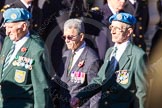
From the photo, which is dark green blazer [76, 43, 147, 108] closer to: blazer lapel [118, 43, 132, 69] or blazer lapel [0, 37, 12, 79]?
blazer lapel [118, 43, 132, 69]

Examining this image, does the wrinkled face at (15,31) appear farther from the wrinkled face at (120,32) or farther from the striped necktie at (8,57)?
the wrinkled face at (120,32)

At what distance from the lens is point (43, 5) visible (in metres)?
9.88

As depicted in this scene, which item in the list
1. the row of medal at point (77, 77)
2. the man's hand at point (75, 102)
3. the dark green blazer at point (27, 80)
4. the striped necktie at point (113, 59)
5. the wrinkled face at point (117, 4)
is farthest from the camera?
the wrinkled face at point (117, 4)

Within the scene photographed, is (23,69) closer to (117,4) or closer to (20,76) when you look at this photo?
(20,76)

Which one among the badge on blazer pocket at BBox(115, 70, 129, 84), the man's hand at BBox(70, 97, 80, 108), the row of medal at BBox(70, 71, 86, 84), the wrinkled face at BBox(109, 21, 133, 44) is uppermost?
the wrinkled face at BBox(109, 21, 133, 44)

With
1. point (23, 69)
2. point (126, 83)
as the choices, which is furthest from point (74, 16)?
point (23, 69)

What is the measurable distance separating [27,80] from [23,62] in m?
0.20

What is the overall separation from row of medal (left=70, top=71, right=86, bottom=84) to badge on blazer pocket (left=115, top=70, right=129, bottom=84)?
56cm

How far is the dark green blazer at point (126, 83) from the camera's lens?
739cm

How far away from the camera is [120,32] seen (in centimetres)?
766

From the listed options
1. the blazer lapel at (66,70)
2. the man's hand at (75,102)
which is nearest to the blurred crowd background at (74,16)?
the blazer lapel at (66,70)

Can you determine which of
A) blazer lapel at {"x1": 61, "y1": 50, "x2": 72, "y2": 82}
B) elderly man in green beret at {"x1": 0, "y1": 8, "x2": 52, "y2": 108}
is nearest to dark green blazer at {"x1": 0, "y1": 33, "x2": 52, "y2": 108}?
elderly man in green beret at {"x1": 0, "y1": 8, "x2": 52, "y2": 108}

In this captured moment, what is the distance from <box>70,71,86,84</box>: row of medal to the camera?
7973 mm

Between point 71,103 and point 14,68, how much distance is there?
46.5 inches
